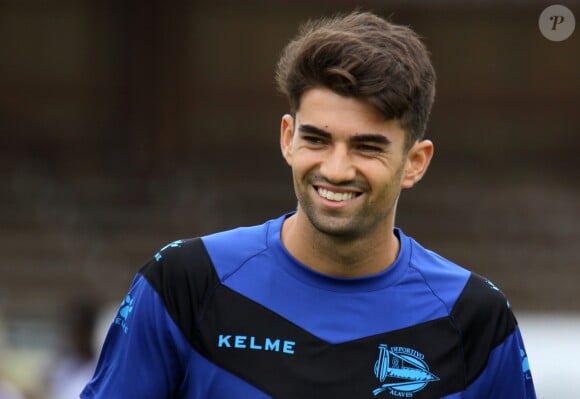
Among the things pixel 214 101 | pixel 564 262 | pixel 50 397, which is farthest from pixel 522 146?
pixel 50 397

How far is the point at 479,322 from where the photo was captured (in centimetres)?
325

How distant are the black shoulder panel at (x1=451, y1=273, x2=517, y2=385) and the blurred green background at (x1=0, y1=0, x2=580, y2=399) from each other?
11.0 metres

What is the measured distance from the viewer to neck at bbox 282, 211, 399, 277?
10.4 ft

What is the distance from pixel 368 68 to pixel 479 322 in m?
0.69

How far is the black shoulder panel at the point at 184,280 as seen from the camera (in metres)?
3.11

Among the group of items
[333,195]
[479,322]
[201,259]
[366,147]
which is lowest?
[479,322]

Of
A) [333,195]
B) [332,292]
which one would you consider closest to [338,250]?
[332,292]

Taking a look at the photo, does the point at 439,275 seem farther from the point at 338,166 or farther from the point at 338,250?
the point at 338,166

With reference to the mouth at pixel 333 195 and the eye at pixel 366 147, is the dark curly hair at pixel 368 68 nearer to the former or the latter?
the eye at pixel 366 147

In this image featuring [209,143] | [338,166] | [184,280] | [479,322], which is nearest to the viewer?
[338,166]

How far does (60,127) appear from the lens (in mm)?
15203

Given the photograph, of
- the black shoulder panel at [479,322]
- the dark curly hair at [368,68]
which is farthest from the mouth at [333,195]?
the black shoulder panel at [479,322]

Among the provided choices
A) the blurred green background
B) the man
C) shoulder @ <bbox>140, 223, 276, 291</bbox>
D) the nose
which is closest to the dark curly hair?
the man

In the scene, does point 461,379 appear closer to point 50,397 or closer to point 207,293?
point 207,293
